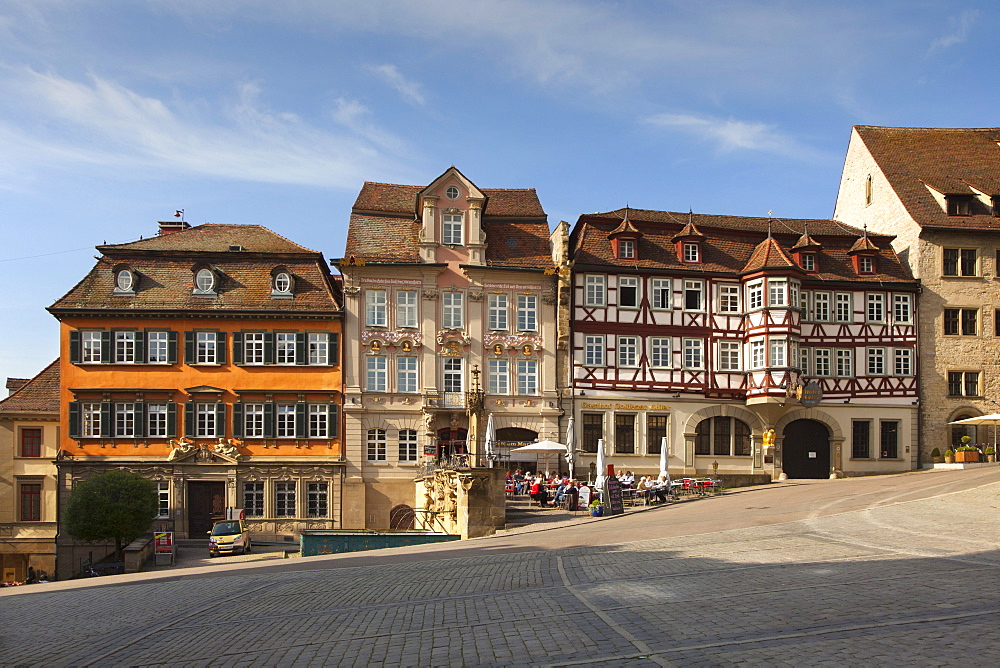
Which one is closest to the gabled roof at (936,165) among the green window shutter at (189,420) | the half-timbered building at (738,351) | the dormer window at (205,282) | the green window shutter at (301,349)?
the half-timbered building at (738,351)

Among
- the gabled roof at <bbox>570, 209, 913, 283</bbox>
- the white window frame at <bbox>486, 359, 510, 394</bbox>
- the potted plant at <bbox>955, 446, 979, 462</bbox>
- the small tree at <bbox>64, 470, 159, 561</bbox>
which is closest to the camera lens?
the small tree at <bbox>64, 470, 159, 561</bbox>

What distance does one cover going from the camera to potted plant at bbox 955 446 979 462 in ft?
138

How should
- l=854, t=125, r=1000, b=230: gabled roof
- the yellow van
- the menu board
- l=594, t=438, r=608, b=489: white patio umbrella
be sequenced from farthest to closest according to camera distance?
1. l=854, t=125, r=1000, b=230: gabled roof
2. the yellow van
3. l=594, t=438, r=608, b=489: white patio umbrella
4. the menu board

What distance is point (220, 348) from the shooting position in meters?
42.0

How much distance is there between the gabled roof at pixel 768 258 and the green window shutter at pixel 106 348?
26901mm

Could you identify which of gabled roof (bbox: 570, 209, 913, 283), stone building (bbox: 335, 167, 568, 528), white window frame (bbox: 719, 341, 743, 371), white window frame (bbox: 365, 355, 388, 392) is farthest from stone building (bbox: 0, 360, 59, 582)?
white window frame (bbox: 719, 341, 743, 371)

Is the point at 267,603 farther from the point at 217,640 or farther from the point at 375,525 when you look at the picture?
the point at 375,525

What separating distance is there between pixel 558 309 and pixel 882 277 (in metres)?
14.4

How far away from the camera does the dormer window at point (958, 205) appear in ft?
145

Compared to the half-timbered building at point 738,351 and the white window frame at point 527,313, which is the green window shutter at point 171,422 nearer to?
the white window frame at point 527,313

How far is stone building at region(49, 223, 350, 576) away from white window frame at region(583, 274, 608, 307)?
10.4 metres

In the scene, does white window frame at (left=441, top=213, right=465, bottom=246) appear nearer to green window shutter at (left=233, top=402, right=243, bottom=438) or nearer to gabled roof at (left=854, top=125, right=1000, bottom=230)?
green window shutter at (left=233, top=402, right=243, bottom=438)

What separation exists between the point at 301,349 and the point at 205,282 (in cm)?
505

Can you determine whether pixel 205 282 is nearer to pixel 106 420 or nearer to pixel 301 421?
pixel 106 420
